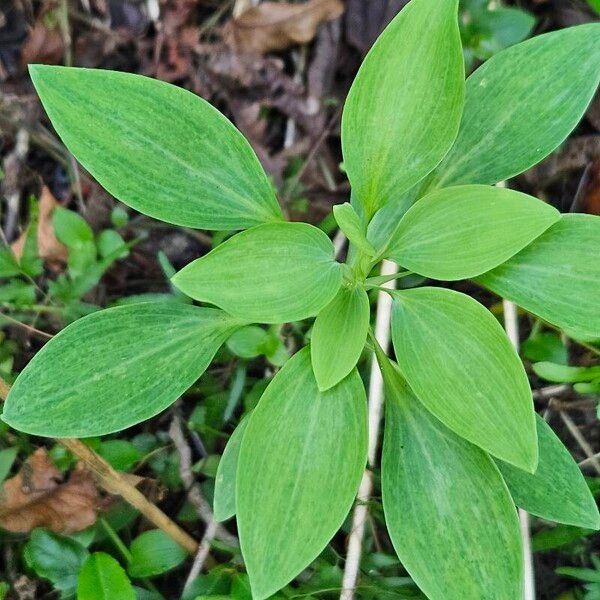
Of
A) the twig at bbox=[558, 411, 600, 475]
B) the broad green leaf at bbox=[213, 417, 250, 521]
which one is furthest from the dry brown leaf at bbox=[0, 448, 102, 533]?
the twig at bbox=[558, 411, 600, 475]

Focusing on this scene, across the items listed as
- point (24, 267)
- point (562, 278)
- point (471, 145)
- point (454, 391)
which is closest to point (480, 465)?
point (454, 391)

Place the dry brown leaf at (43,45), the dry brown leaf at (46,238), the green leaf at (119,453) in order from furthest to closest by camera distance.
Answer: the dry brown leaf at (43,45), the dry brown leaf at (46,238), the green leaf at (119,453)

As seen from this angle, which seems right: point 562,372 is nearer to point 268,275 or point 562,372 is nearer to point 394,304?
point 394,304

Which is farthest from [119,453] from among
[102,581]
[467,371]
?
[467,371]

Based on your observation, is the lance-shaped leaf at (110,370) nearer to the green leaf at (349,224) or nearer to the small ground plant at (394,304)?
the small ground plant at (394,304)

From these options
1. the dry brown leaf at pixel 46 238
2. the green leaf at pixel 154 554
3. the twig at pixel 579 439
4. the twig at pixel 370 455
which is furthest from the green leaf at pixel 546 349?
the dry brown leaf at pixel 46 238

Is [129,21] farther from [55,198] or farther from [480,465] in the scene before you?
[480,465]
